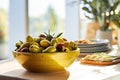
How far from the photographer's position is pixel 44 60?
109 cm

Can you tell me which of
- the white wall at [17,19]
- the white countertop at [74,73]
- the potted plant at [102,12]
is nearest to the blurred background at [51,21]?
the white wall at [17,19]

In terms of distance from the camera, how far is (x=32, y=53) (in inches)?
43.1

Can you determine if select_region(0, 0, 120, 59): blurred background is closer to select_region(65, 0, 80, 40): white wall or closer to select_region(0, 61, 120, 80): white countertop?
select_region(65, 0, 80, 40): white wall

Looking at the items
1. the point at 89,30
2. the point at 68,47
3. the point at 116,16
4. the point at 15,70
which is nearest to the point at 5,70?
the point at 15,70

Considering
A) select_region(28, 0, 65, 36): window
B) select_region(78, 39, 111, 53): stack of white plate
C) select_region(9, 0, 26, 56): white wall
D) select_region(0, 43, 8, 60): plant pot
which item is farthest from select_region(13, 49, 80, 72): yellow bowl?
select_region(0, 43, 8, 60): plant pot

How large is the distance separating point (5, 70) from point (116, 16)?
1.19m

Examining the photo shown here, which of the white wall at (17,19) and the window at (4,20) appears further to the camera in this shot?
the window at (4,20)

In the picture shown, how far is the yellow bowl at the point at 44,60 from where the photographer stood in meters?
1.09

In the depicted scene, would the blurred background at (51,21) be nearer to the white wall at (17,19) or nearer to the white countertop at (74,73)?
the white wall at (17,19)

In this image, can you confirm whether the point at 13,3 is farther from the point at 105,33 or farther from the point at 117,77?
the point at 117,77

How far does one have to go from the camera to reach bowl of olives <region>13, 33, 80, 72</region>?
1.09m

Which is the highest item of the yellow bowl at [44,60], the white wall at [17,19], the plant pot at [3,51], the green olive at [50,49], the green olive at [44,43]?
the white wall at [17,19]

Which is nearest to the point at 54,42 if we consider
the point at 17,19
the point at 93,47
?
the point at 93,47

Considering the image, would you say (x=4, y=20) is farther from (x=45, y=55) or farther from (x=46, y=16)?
(x=45, y=55)
